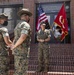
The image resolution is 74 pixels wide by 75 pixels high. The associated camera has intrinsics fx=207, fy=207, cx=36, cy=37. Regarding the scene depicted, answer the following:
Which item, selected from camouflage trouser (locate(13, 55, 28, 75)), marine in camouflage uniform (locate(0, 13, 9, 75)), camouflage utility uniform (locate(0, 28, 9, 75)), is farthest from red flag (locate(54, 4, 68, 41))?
camouflage trouser (locate(13, 55, 28, 75))

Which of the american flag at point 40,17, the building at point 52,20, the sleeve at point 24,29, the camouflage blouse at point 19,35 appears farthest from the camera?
the american flag at point 40,17

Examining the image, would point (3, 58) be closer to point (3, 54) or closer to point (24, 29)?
point (3, 54)

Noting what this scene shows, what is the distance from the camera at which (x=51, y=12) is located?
11.0m

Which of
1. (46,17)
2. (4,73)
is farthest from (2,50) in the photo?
(46,17)

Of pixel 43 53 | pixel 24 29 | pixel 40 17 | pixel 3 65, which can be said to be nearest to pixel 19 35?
pixel 24 29

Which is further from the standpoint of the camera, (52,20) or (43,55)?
(52,20)

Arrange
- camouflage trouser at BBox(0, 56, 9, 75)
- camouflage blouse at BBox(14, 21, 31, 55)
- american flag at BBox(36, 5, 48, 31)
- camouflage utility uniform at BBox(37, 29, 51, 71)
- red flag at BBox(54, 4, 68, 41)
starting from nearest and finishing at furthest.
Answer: camouflage blouse at BBox(14, 21, 31, 55) < camouflage trouser at BBox(0, 56, 9, 75) < camouflage utility uniform at BBox(37, 29, 51, 71) < red flag at BBox(54, 4, 68, 41) < american flag at BBox(36, 5, 48, 31)

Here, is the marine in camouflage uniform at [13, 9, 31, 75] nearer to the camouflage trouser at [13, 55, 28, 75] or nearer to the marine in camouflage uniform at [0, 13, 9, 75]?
the camouflage trouser at [13, 55, 28, 75]

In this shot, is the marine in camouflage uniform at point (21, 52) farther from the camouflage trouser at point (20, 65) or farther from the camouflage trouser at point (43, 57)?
the camouflage trouser at point (43, 57)

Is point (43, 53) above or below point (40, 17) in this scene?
below

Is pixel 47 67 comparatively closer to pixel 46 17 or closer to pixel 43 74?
pixel 43 74

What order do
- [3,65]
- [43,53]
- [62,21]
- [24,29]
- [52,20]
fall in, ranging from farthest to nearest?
[52,20], [62,21], [43,53], [3,65], [24,29]

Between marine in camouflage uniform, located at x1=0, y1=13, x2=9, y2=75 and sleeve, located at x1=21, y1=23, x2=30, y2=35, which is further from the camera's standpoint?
marine in camouflage uniform, located at x1=0, y1=13, x2=9, y2=75

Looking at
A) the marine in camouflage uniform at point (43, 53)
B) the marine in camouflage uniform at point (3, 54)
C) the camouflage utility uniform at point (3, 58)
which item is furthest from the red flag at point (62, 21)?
the camouflage utility uniform at point (3, 58)
